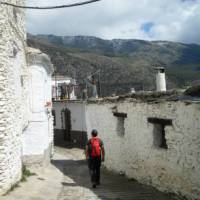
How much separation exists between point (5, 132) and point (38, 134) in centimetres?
636

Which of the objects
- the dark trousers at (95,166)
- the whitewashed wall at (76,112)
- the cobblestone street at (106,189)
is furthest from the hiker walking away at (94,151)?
the whitewashed wall at (76,112)

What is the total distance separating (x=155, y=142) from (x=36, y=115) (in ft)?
20.7

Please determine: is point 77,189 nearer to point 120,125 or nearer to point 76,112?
point 120,125

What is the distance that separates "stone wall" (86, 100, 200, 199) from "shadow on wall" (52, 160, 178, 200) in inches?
10.9

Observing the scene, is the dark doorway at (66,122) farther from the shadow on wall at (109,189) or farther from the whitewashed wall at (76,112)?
the shadow on wall at (109,189)

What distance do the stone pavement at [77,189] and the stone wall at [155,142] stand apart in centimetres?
39

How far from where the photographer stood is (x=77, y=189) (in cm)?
1179

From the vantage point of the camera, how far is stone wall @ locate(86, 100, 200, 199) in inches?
391

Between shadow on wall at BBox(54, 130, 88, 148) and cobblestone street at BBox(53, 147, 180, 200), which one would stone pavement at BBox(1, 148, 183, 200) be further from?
shadow on wall at BBox(54, 130, 88, 148)

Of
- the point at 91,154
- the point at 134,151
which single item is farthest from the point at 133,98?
the point at 91,154

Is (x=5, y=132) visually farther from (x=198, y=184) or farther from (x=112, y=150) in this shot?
(x=112, y=150)

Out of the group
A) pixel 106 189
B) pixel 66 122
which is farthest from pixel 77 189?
pixel 66 122

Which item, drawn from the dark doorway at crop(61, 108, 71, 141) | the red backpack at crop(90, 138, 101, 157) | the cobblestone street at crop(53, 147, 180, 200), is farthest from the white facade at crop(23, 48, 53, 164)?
the dark doorway at crop(61, 108, 71, 141)

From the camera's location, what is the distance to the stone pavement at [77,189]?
10.6m
